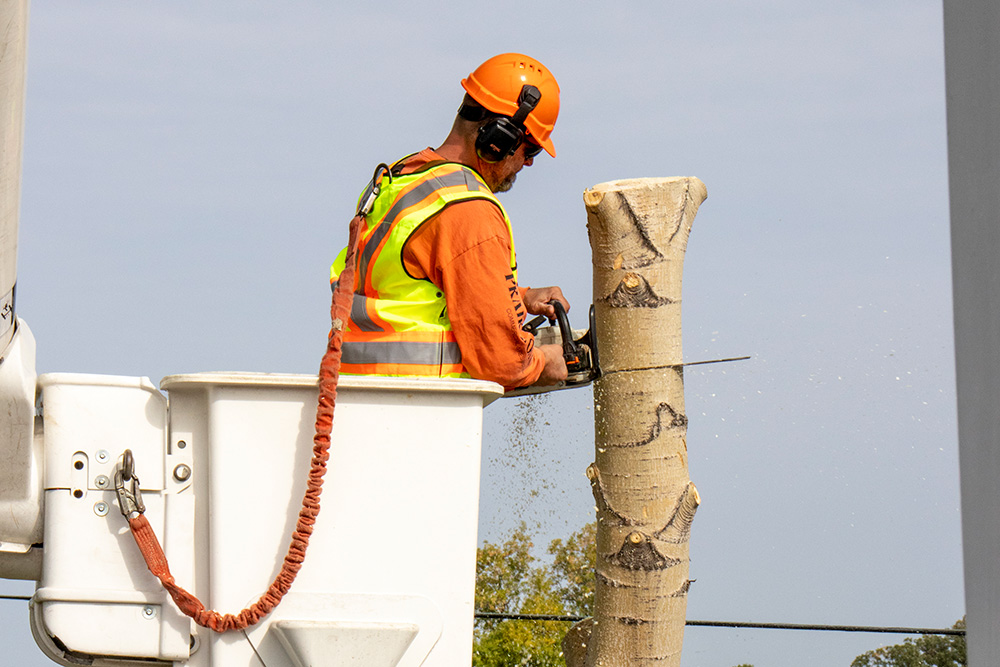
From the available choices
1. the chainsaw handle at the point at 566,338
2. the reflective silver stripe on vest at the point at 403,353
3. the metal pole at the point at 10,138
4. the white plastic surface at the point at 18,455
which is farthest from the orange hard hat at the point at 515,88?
the white plastic surface at the point at 18,455

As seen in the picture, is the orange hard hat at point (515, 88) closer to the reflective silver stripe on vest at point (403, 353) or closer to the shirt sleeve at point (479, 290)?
the shirt sleeve at point (479, 290)

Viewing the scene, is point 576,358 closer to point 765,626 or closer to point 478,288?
point 478,288

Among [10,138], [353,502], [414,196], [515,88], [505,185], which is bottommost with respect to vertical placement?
[353,502]

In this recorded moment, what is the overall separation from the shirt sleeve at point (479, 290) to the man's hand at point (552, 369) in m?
0.22

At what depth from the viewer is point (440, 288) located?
3461 mm

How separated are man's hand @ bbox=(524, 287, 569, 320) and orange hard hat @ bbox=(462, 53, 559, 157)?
0.50 meters

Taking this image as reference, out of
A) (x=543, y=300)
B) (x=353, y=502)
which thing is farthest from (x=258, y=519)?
(x=543, y=300)

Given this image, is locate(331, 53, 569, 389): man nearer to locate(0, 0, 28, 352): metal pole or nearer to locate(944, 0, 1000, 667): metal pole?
locate(0, 0, 28, 352): metal pole

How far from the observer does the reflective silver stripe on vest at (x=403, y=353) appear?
3391mm

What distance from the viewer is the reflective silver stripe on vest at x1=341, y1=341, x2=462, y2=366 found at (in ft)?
11.1

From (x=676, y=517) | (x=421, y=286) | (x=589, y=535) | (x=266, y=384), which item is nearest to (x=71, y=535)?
(x=266, y=384)

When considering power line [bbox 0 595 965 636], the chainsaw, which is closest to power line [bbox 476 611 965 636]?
power line [bbox 0 595 965 636]

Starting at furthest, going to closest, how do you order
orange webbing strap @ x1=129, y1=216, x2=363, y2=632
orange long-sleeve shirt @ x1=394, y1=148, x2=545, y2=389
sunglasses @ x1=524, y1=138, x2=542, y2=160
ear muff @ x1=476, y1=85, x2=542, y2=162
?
sunglasses @ x1=524, y1=138, x2=542, y2=160, ear muff @ x1=476, y1=85, x2=542, y2=162, orange long-sleeve shirt @ x1=394, y1=148, x2=545, y2=389, orange webbing strap @ x1=129, y1=216, x2=363, y2=632

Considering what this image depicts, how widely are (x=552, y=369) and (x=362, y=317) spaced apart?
2.10ft
